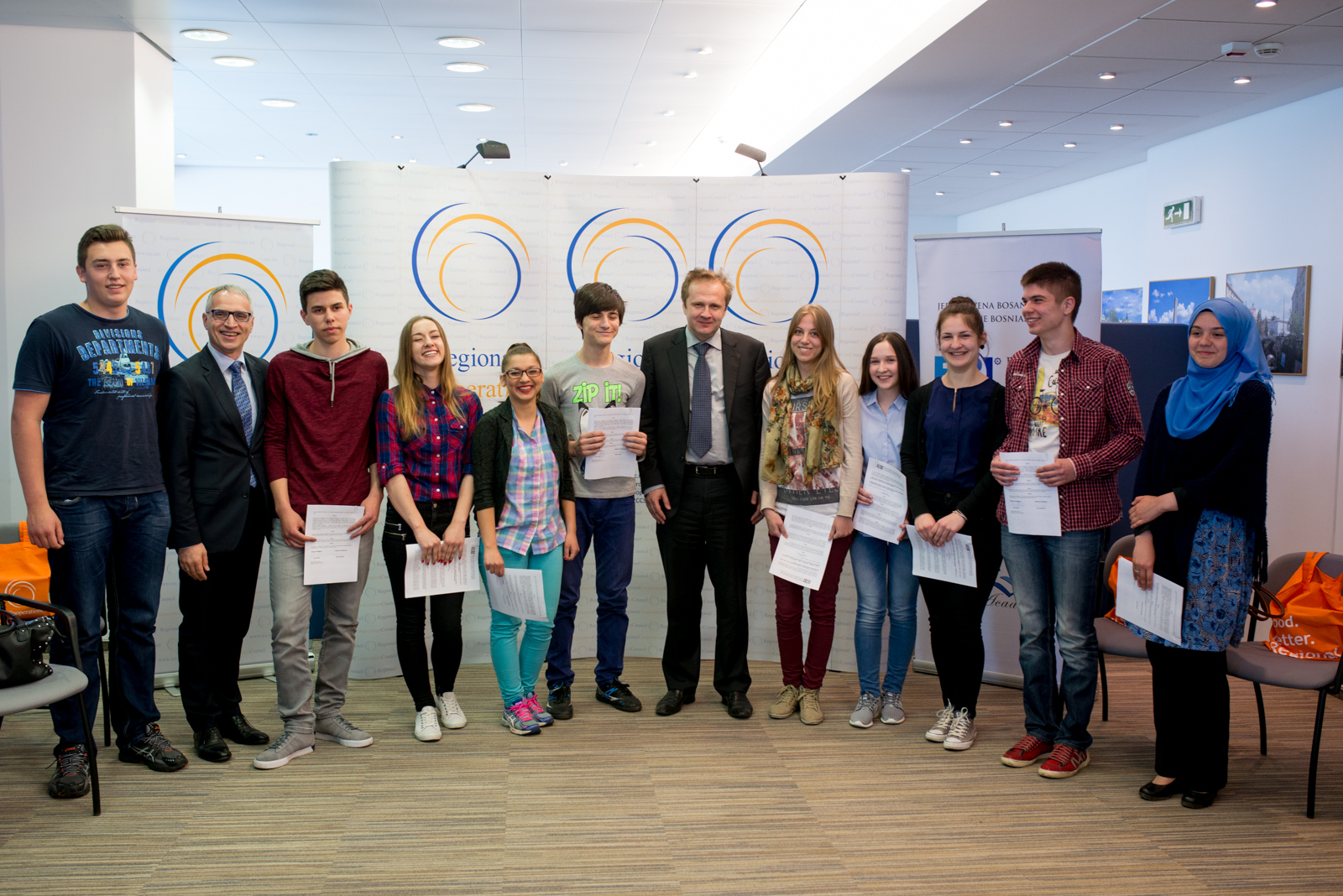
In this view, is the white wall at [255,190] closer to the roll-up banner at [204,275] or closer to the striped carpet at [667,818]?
the roll-up banner at [204,275]

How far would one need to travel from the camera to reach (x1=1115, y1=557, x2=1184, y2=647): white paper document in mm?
2982

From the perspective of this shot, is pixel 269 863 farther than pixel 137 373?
No

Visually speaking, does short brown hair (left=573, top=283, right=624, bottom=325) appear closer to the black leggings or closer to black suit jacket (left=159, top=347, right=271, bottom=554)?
the black leggings

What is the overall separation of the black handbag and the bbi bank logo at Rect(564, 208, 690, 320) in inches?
105

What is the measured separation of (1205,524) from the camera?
2971 millimetres

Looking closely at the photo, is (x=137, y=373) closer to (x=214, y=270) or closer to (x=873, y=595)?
(x=214, y=270)

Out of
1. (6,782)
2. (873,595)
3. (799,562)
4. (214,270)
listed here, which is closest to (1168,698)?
(873,595)

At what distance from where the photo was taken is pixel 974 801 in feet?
10.2

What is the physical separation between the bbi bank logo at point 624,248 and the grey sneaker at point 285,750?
Answer: 2.41m

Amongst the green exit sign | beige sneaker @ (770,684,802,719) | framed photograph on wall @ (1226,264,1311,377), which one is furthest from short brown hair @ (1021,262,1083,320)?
the green exit sign

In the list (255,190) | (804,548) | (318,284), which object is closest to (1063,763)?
(804,548)

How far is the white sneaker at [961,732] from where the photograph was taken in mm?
3525

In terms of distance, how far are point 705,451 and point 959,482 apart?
3.32ft

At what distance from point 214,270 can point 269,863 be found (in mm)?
2780
